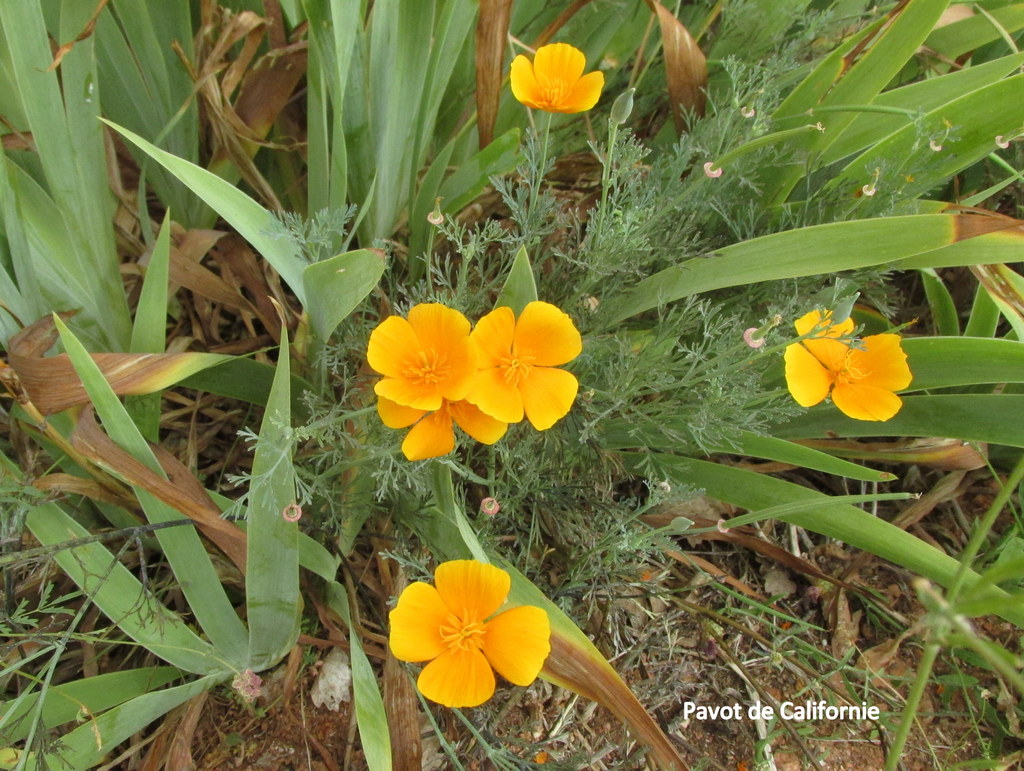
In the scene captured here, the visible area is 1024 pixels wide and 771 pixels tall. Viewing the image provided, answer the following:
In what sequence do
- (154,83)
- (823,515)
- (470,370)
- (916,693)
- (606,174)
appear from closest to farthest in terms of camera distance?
(916,693) → (470,370) → (606,174) → (823,515) → (154,83)

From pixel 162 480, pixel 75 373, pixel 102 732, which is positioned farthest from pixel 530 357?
pixel 102 732

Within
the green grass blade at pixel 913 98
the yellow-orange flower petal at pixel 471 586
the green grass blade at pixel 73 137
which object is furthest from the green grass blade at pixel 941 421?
the green grass blade at pixel 73 137

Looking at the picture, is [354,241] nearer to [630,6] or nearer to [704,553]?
[630,6]

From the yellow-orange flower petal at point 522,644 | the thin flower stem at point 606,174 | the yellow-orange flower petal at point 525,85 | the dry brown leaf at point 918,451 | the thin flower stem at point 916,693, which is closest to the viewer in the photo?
the thin flower stem at point 916,693

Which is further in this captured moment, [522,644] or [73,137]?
[73,137]

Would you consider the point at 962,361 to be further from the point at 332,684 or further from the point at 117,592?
the point at 117,592

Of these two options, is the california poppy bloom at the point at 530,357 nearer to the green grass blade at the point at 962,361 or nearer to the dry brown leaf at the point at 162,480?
the dry brown leaf at the point at 162,480
